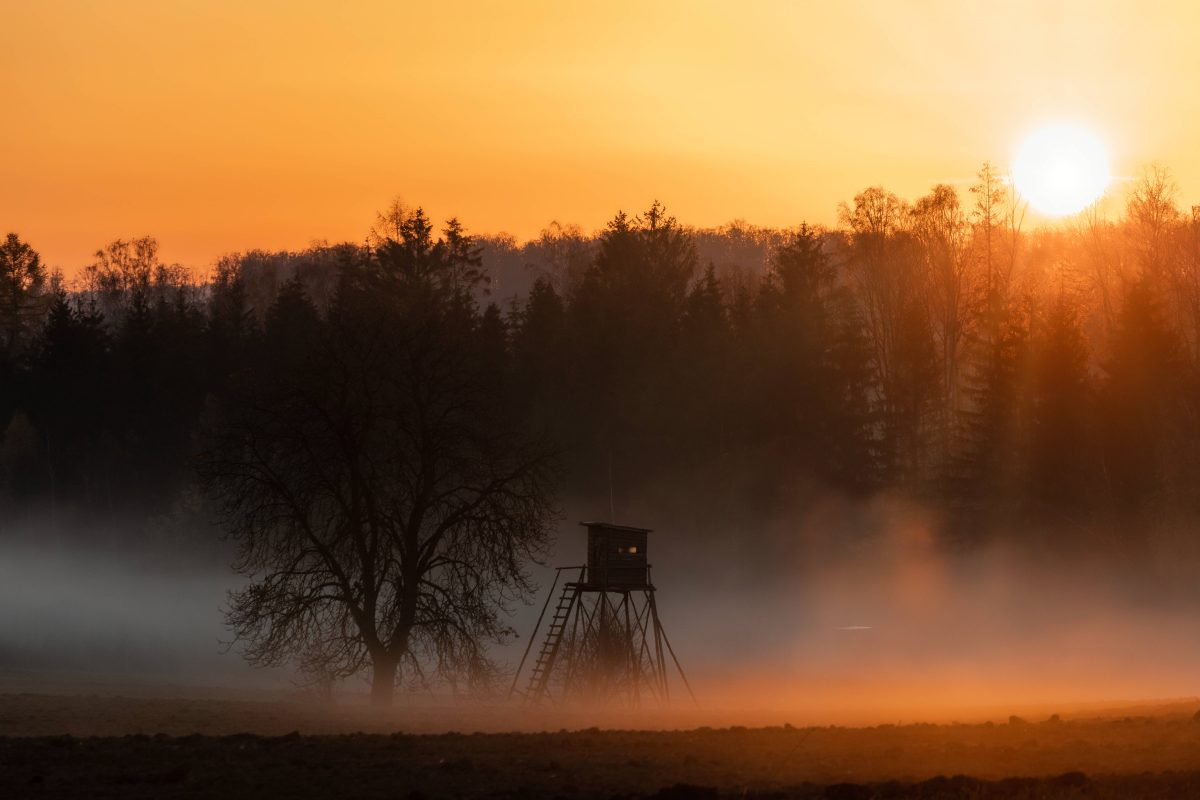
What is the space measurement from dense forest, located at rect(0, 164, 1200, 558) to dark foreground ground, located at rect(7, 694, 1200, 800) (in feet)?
155

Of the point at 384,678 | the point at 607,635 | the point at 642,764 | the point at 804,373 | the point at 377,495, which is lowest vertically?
the point at 642,764

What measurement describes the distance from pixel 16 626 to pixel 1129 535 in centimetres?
7108

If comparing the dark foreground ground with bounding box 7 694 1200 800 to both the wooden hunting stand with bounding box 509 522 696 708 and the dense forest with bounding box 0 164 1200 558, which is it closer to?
the wooden hunting stand with bounding box 509 522 696 708

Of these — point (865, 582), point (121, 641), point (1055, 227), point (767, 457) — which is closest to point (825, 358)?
point (767, 457)

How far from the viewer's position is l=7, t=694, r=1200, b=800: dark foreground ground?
78.7ft

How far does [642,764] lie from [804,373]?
70027 millimetres

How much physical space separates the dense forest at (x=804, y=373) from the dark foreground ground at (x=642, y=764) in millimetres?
47366

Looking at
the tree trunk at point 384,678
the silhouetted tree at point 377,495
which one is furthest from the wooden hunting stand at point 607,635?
the tree trunk at point 384,678

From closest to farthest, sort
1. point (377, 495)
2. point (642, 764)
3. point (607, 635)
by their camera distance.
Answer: point (642, 764)
point (377, 495)
point (607, 635)

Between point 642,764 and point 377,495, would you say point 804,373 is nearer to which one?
point 377,495

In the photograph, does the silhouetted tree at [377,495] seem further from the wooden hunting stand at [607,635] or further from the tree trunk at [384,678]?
the wooden hunting stand at [607,635]

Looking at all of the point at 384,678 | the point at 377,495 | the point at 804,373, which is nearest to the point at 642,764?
the point at 384,678

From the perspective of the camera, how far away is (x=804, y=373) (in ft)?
313

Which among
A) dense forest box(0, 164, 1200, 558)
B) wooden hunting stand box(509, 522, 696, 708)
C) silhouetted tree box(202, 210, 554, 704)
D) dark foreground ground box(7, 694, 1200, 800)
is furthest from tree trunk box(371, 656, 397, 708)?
dense forest box(0, 164, 1200, 558)
